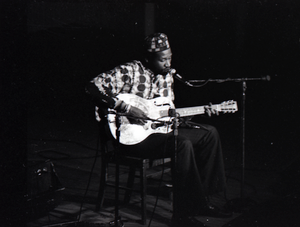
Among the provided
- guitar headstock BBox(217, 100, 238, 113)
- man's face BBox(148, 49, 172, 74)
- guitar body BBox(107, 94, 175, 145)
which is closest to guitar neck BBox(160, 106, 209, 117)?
guitar body BBox(107, 94, 175, 145)

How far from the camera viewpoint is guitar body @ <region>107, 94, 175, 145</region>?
2.68 metres

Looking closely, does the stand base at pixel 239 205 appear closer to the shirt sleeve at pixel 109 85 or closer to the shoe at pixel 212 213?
the shoe at pixel 212 213

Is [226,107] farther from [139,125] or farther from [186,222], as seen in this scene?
[186,222]

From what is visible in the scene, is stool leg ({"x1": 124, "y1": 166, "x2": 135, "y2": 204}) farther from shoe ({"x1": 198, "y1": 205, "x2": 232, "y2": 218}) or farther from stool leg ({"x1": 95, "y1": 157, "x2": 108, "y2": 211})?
shoe ({"x1": 198, "y1": 205, "x2": 232, "y2": 218})

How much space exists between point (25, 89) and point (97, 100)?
728 mm


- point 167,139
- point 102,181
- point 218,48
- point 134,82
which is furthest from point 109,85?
point 218,48

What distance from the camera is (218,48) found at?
4977mm

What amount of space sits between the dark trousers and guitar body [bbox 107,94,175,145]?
7 centimetres

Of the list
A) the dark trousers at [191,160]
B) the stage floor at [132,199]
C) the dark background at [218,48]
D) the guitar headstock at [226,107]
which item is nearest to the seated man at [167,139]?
the dark trousers at [191,160]

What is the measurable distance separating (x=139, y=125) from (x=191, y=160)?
0.50 meters

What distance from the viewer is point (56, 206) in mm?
3021

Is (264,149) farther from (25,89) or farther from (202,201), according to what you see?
(25,89)

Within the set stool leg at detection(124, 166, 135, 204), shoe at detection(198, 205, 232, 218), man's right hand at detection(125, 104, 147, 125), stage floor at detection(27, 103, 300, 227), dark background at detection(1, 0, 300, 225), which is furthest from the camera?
dark background at detection(1, 0, 300, 225)

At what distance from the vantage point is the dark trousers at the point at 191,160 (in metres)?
2.58
